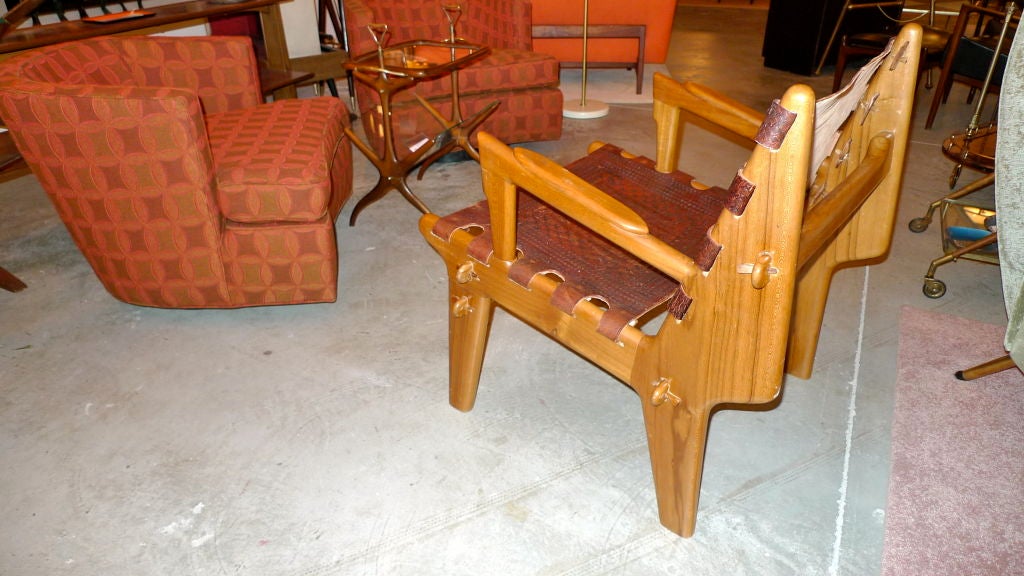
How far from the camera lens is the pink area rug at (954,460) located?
139 centimetres

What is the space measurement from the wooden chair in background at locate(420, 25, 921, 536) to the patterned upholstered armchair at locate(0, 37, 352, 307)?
65 cm

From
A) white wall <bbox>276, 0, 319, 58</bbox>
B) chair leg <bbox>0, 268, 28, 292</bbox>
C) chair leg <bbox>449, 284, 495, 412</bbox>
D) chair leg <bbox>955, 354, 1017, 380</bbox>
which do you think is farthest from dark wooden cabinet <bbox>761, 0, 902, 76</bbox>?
chair leg <bbox>0, 268, 28, 292</bbox>

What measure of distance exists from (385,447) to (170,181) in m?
Answer: 0.92

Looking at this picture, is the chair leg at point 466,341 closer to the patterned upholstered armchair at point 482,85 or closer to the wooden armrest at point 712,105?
the wooden armrest at point 712,105

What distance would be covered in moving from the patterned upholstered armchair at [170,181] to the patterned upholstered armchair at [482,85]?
768mm

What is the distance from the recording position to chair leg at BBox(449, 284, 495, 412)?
155 centimetres

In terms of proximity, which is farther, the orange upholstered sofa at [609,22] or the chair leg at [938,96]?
the orange upholstered sofa at [609,22]

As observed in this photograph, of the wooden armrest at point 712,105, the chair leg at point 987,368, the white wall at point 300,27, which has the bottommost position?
the chair leg at point 987,368

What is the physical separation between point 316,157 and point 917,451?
1791 mm

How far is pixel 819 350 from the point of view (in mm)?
1971

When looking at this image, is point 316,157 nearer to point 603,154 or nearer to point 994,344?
point 603,154

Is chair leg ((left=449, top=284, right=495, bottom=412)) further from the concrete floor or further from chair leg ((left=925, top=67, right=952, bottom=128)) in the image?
chair leg ((left=925, top=67, right=952, bottom=128))

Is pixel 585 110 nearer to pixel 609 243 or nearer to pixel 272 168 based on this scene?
pixel 272 168

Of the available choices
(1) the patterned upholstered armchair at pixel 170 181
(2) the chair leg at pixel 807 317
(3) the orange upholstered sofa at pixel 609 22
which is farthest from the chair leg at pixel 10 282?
(3) the orange upholstered sofa at pixel 609 22
